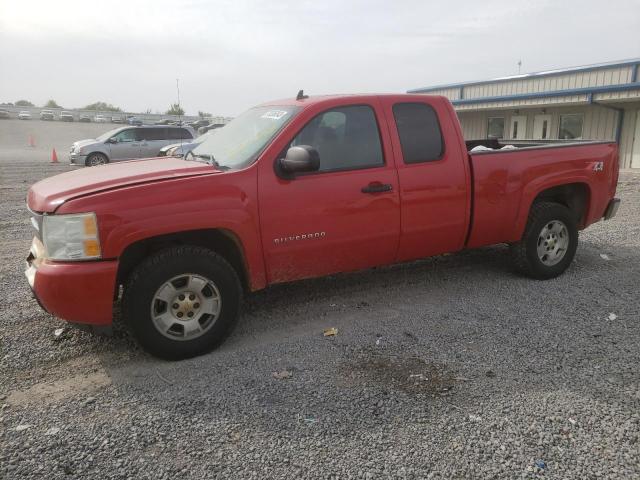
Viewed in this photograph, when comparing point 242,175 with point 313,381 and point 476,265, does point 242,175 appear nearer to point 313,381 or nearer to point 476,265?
point 313,381

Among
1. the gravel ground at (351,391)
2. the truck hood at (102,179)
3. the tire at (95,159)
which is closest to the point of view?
the gravel ground at (351,391)

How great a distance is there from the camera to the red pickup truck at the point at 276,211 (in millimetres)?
3533

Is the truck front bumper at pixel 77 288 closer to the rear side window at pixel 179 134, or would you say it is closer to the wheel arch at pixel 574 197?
the wheel arch at pixel 574 197

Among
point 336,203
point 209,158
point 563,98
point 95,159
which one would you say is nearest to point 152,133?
point 95,159

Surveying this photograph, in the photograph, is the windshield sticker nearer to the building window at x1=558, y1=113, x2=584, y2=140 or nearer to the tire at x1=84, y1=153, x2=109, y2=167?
the tire at x1=84, y1=153, x2=109, y2=167

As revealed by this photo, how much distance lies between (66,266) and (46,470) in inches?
50.9

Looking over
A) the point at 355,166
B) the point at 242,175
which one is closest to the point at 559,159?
the point at 355,166

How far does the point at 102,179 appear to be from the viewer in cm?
392

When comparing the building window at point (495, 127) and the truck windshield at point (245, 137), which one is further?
the building window at point (495, 127)

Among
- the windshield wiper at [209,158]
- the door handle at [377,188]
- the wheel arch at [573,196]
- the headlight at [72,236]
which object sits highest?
the windshield wiper at [209,158]

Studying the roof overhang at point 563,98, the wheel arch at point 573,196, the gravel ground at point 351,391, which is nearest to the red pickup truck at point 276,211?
the wheel arch at point 573,196

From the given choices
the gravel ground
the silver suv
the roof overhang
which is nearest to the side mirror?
the gravel ground

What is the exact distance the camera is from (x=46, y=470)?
270 cm

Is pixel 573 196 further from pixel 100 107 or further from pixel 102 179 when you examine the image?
pixel 100 107
